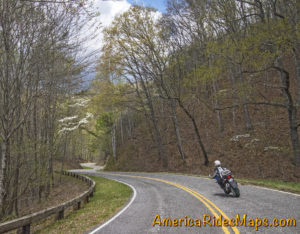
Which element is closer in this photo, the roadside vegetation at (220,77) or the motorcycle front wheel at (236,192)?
the motorcycle front wheel at (236,192)

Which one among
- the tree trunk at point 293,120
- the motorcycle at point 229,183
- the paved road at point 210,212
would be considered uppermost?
the tree trunk at point 293,120

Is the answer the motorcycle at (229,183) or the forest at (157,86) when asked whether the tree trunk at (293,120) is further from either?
the motorcycle at (229,183)

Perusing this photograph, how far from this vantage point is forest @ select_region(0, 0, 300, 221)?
780cm

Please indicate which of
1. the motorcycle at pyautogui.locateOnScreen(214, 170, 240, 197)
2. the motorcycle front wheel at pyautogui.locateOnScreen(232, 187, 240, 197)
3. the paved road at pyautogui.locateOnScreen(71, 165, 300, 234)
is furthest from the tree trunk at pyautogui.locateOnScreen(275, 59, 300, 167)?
the motorcycle front wheel at pyautogui.locateOnScreen(232, 187, 240, 197)

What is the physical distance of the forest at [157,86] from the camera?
780 centimetres

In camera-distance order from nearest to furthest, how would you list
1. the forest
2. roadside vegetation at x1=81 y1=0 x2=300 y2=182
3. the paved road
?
1. the paved road
2. the forest
3. roadside vegetation at x1=81 y1=0 x2=300 y2=182

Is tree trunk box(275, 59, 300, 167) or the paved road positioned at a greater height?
tree trunk box(275, 59, 300, 167)

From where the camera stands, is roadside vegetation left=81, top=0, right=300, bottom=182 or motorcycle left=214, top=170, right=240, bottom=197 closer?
motorcycle left=214, top=170, right=240, bottom=197

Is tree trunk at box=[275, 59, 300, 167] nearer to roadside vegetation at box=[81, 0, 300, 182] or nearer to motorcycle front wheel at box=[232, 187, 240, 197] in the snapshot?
roadside vegetation at box=[81, 0, 300, 182]

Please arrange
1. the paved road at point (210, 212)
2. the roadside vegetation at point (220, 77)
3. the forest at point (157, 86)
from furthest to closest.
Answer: the roadside vegetation at point (220, 77)
the forest at point (157, 86)
the paved road at point (210, 212)

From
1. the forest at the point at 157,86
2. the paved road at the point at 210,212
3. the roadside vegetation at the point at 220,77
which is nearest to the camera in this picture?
the paved road at the point at 210,212

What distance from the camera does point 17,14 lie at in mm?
6969

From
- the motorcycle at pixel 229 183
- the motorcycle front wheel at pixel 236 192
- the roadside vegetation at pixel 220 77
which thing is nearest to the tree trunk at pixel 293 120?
the roadside vegetation at pixel 220 77

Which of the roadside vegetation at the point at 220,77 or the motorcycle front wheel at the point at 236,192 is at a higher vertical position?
the roadside vegetation at the point at 220,77
